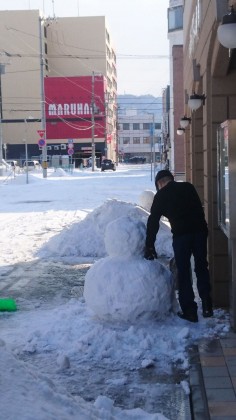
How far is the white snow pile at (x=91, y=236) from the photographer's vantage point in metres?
11.8

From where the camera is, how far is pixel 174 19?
4525 centimetres

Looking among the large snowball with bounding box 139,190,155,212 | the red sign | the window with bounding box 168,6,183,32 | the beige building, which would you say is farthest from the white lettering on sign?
the beige building

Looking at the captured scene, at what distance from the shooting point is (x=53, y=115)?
78.5m

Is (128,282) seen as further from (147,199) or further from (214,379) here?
(147,199)

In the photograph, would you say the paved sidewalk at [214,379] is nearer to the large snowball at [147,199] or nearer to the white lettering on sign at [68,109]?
the large snowball at [147,199]

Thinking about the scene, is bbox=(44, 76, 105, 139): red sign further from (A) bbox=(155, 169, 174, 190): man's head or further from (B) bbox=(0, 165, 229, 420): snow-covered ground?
(A) bbox=(155, 169, 174, 190): man's head

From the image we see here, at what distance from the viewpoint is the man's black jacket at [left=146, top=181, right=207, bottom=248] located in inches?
253

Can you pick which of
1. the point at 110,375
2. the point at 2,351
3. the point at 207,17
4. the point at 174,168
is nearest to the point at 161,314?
the point at 110,375

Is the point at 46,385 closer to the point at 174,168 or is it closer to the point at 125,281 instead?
the point at 125,281

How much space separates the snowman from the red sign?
236 ft

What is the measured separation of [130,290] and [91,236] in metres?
6.20

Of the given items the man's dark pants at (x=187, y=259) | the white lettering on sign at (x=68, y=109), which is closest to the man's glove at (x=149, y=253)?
the man's dark pants at (x=187, y=259)

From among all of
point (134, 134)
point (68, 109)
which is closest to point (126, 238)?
point (68, 109)

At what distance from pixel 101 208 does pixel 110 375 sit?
24.3 feet
